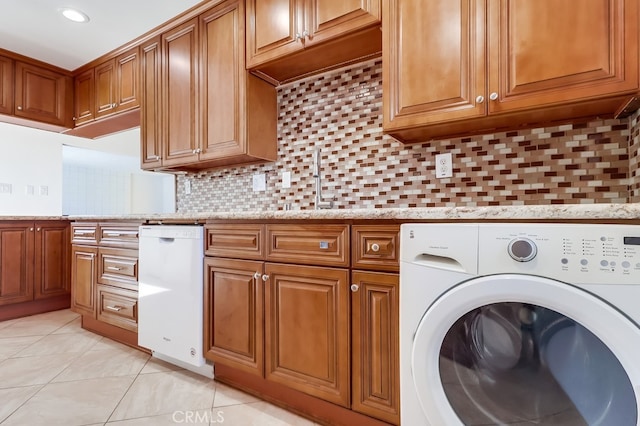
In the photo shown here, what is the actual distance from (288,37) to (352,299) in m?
1.39

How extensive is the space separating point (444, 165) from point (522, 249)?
86 cm

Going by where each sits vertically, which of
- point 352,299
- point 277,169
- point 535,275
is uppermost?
point 277,169

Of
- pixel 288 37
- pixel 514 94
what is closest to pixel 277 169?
pixel 288 37

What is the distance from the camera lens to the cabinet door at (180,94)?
2.15m

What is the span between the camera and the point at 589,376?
0.78m

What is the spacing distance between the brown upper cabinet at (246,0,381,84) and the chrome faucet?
52cm

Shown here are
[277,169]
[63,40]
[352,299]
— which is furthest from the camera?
[63,40]

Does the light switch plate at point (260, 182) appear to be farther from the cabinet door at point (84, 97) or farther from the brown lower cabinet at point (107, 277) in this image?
the cabinet door at point (84, 97)

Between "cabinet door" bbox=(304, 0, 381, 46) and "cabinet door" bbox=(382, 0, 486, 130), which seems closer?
"cabinet door" bbox=(382, 0, 486, 130)

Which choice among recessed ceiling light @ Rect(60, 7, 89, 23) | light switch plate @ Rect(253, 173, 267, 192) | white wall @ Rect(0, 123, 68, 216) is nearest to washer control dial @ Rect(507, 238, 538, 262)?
light switch plate @ Rect(253, 173, 267, 192)

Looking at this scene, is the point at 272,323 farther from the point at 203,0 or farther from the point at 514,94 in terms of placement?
the point at 203,0

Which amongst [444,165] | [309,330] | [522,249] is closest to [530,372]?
[522,249]

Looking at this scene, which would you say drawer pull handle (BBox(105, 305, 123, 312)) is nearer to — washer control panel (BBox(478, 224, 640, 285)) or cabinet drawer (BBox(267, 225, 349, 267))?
cabinet drawer (BBox(267, 225, 349, 267))

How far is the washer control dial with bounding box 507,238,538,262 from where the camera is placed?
79 centimetres
